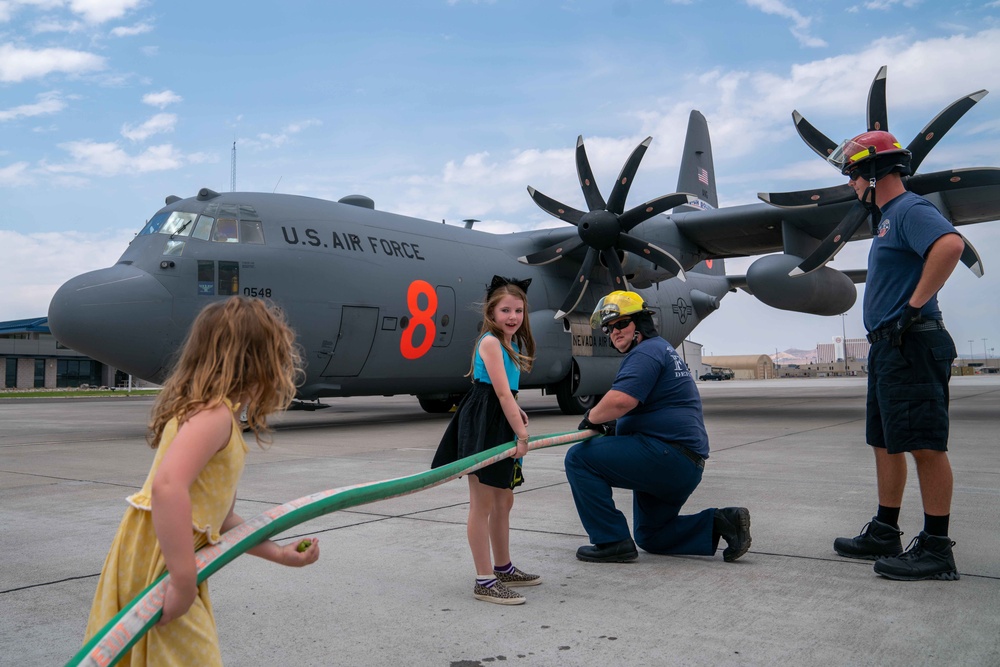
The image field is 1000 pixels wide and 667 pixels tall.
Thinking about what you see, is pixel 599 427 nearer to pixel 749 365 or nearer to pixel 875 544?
pixel 875 544

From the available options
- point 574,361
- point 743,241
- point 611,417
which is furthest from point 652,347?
point 743,241

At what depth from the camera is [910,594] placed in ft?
11.5

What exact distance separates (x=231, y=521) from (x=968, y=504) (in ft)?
17.8

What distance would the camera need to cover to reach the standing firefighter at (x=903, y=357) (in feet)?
12.5

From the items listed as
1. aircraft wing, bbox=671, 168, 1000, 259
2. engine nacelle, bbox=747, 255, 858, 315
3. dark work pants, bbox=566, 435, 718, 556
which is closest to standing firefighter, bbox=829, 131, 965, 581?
dark work pants, bbox=566, 435, 718, 556

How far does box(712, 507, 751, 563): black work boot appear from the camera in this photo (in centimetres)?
405

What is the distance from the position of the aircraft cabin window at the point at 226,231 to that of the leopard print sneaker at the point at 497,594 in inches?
367

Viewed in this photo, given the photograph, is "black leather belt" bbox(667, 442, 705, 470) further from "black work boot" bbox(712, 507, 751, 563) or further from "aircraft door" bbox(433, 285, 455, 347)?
"aircraft door" bbox(433, 285, 455, 347)

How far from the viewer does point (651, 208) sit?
15.3 m

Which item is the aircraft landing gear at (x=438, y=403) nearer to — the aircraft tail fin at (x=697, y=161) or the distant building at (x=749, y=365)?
the aircraft tail fin at (x=697, y=161)

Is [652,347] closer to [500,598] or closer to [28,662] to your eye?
[500,598]

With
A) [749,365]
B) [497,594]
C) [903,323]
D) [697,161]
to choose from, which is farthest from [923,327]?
[749,365]

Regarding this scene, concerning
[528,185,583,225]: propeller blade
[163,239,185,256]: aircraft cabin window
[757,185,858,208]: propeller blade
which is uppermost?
[528,185,583,225]: propeller blade

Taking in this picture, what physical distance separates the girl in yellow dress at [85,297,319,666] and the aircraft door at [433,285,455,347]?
1186cm
